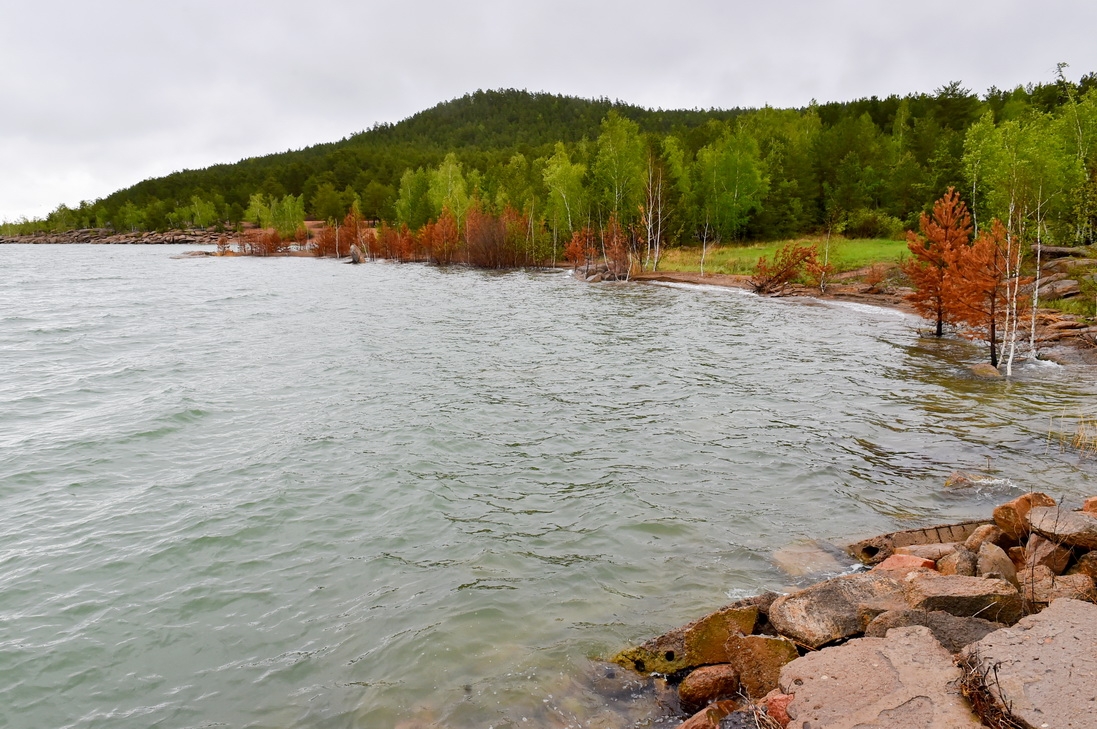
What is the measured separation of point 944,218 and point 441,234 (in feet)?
226

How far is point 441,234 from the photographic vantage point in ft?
287

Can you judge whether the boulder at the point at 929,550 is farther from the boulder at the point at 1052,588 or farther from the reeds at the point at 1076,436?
the reeds at the point at 1076,436

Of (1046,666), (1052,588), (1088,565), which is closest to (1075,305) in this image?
(1088,565)

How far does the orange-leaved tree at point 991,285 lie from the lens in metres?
22.4

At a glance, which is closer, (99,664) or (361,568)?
(99,664)

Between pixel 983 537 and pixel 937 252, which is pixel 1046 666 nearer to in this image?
pixel 983 537

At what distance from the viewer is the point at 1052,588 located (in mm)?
7500

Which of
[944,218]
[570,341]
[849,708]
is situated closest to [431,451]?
[849,708]

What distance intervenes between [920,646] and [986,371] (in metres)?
20.9

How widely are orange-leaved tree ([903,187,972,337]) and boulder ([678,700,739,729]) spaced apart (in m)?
26.4

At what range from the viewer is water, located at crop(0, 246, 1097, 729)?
7.70 metres

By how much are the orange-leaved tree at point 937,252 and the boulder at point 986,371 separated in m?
5.09

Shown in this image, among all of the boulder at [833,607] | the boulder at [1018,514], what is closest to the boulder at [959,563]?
the boulder at [833,607]

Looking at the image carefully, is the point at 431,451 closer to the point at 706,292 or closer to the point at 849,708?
the point at 849,708
